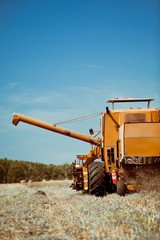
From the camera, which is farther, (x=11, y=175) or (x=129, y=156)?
(x=11, y=175)

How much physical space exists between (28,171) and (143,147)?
4193cm

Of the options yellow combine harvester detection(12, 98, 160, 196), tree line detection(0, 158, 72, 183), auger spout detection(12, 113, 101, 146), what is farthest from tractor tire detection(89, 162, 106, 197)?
tree line detection(0, 158, 72, 183)

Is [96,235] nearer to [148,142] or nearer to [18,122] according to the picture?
[148,142]

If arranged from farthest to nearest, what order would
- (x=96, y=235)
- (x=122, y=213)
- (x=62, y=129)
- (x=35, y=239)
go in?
1. (x=62, y=129)
2. (x=122, y=213)
3. (x=35, y=239)
4. (x=96, y=235)

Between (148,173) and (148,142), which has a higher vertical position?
(148,142)

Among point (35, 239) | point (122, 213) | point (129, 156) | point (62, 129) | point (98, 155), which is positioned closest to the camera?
point (35, 239)

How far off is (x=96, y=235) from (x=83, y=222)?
2.86 feet

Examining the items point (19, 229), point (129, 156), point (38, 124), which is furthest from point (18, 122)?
point (19, 229)

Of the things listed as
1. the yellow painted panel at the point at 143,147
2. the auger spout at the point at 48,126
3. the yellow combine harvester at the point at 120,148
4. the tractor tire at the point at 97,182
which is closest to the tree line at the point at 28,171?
the auger spout at the point at 48,126

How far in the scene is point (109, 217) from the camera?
16.8ft

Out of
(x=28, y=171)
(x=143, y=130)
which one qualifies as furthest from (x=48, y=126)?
(x=28, y=171)

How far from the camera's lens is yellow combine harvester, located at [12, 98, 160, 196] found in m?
9.16

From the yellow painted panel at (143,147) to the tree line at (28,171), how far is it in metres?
38.0

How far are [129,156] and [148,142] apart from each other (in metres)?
0.76
